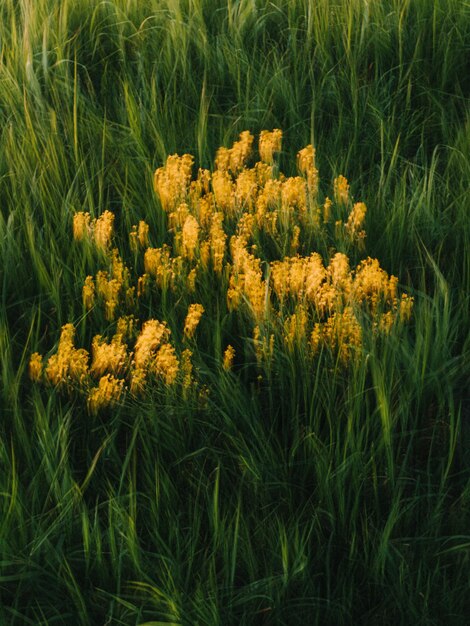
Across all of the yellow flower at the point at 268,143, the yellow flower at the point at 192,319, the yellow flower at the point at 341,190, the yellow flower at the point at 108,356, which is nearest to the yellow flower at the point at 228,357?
the yellow flower at the point at 192,319

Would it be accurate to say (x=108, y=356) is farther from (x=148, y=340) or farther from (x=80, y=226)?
(x=80, y=226)

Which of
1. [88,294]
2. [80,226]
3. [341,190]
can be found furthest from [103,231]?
[341,190]

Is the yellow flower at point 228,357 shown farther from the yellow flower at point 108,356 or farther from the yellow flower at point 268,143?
the yellow flower at point 268,143

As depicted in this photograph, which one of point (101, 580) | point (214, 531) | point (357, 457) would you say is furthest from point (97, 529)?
point (357, 457)

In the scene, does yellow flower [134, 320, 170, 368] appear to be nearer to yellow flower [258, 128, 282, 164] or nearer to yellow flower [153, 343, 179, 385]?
yellow flower [153, 343, 179, 385]

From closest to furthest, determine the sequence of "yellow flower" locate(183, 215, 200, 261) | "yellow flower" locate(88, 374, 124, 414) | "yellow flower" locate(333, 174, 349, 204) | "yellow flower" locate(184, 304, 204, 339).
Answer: "yellow flower" locate(88, 374, 124, 414), "yellow flower" locate(184, 304, 204, 339), "yellow flower" locate(183, 215, 200, 261), "yellow flower" locate(333, 174, 349, 204)

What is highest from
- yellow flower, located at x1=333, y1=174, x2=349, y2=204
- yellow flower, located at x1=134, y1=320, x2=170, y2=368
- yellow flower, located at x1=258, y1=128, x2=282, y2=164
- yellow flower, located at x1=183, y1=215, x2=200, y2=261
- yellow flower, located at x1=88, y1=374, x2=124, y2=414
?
yellow flower, located at x1=258, y1=128, x2=282, y2=164

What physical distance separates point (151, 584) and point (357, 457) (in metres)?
0.55

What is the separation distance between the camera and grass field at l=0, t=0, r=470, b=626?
5.76 ft

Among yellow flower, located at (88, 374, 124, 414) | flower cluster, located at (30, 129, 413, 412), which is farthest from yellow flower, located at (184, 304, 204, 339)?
yellow flower, located at (88, 374, 124, 414)

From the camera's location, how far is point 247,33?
3342 mm

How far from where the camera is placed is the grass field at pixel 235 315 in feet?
5.76

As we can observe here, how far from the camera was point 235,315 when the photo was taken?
2.31m

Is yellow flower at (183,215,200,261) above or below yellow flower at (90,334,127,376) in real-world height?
above
